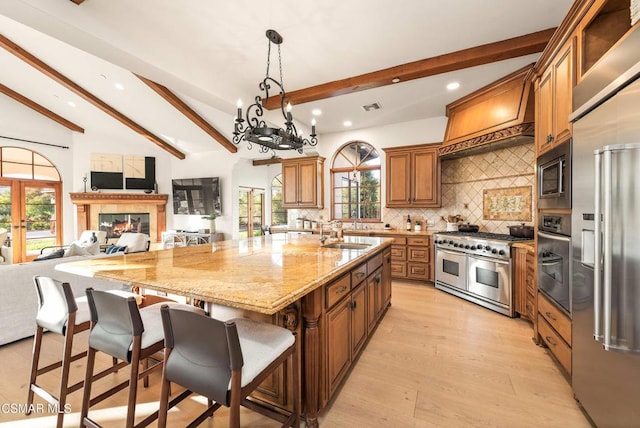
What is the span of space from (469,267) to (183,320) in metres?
3.67

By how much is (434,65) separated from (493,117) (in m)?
1.19

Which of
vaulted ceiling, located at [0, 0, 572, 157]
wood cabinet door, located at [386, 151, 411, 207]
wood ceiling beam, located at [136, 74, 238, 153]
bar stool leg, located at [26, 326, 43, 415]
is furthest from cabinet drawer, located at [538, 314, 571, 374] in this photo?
wood ceiling beam, located at [136, 74, 238, 153]

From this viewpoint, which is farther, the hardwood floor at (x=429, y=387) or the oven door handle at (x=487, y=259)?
the oven door handle at (x=487, y=259)

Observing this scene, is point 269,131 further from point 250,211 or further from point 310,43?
point 250,211

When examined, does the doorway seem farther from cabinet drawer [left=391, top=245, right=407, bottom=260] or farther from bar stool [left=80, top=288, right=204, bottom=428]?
cabinet drawer [left=391, top=245, right=407, bottom=260]

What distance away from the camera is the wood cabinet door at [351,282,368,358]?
2094mm

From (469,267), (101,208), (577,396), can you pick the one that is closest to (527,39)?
(469,267)

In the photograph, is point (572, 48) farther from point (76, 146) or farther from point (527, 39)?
point (76, 146)

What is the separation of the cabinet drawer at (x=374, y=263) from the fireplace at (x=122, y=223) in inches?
308

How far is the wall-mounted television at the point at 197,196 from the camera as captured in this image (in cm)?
769

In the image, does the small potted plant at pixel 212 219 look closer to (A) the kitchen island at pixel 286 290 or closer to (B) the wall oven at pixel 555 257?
(A) the kitchen island at pixel 286 290

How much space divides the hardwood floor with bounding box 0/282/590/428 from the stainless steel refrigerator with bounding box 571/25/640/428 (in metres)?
0.43

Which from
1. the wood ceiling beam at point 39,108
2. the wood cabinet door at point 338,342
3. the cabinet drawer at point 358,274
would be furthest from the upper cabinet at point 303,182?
the wood ceiling beam at point 39,108

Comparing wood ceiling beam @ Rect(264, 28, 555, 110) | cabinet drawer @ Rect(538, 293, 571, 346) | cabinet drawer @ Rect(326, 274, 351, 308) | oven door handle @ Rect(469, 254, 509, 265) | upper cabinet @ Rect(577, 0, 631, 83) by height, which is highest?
wood ceiling beam @ Rect(264, 28, 555, 110)
